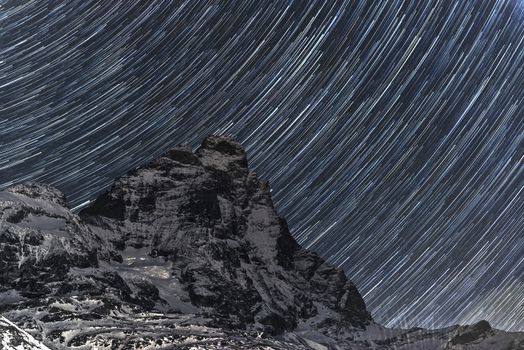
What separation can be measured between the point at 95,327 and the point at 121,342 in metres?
11.7

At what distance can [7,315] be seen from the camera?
13800cm

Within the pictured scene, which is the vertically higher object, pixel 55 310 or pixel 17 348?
pixel 17 348

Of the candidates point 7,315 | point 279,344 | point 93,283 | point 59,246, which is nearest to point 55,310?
point 7,315

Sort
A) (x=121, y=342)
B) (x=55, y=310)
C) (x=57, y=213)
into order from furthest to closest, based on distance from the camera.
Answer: (x=57, y=213), (x=55, y=310), (x=121, y=342)

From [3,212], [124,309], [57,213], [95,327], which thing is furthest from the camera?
[57,213]

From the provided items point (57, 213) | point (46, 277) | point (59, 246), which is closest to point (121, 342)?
point (46, 277)

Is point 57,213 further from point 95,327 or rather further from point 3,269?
point 95,327

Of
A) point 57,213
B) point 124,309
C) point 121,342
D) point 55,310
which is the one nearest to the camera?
point 121,342

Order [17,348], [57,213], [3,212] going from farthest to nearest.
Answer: [57,213] → [3,212] → [17,348]

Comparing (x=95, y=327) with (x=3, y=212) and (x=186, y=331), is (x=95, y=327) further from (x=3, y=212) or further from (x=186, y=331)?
(x=3, y=212)

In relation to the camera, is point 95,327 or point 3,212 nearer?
point 95,327

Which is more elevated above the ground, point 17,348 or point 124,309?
point 17,348

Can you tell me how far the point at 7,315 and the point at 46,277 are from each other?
24.6 meters

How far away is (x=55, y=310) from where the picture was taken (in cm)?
14488
